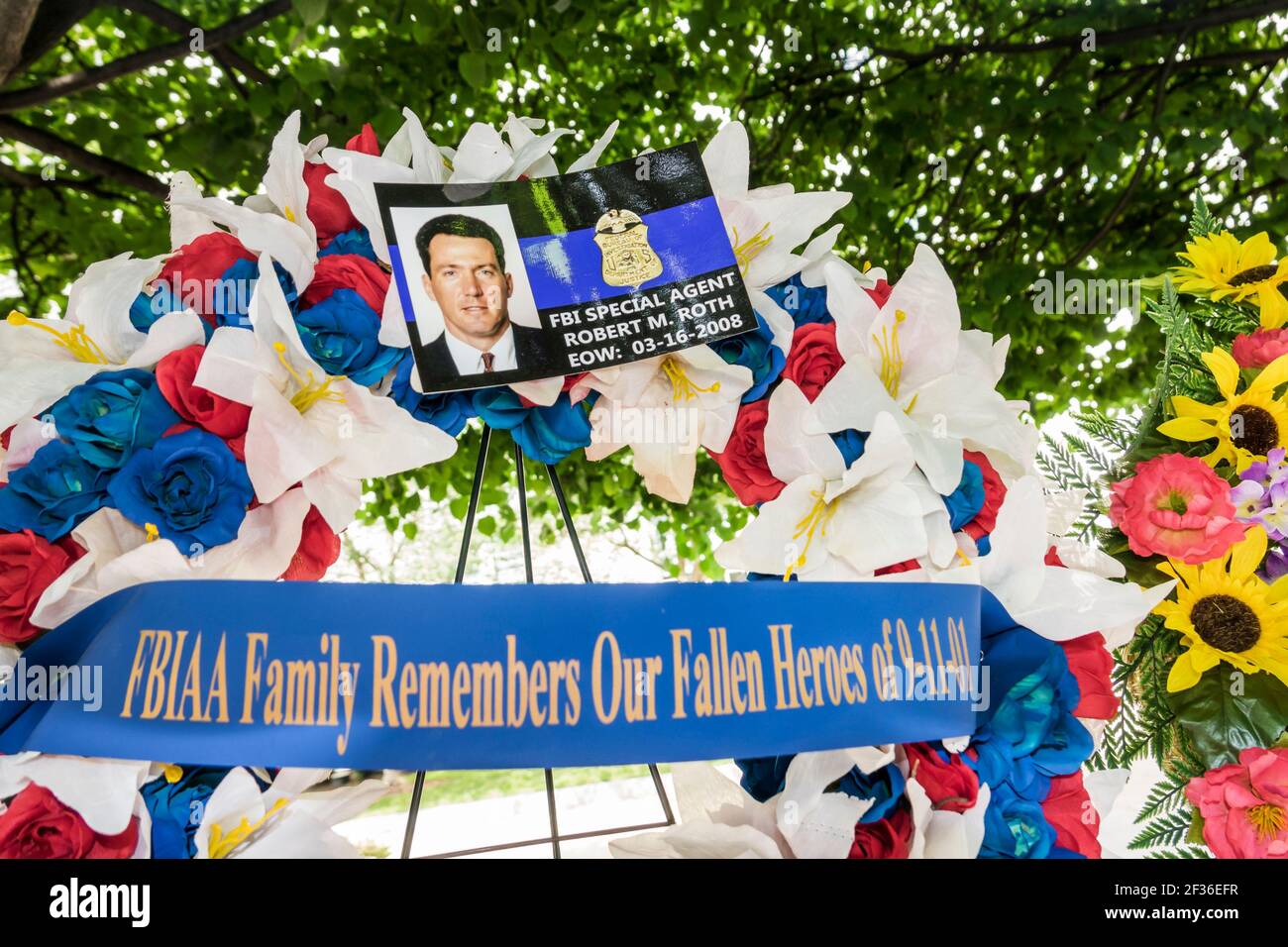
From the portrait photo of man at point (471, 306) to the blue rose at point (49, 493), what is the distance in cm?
40

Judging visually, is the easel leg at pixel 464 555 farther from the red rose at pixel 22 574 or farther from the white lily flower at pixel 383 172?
the red rose at pixel 22 574

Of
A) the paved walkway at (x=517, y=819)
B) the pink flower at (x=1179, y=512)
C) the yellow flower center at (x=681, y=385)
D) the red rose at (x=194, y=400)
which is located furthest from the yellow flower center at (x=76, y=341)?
the paved walkway at (x=517, y=819)

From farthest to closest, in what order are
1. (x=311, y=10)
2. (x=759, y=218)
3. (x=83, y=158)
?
(x=83, y=158)
(x=311, y=10)
(x=759, y=218)

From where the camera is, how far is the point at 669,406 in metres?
1.07

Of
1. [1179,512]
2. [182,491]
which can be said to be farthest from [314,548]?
[1179,512]

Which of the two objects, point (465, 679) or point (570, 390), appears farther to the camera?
point (570, 390)

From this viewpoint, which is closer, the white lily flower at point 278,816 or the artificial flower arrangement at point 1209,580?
the white lily flower at point 278,816

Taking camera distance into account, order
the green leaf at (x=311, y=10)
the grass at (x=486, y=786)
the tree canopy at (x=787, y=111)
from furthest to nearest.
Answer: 1. the grass at (x=486, y=786)
2. the tree canopy at (x=787, y=111)
3. the green leaf at (x=311, y=10)

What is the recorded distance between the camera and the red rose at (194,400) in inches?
36.2

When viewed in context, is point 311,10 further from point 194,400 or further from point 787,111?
point 787,111

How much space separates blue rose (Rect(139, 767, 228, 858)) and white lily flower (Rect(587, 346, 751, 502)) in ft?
1.89

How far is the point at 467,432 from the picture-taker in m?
2.58

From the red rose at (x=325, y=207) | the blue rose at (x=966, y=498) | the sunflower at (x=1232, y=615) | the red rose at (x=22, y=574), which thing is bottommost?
the sunflower at (x=1232, y=615)

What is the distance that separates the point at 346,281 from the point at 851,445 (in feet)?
2.09
